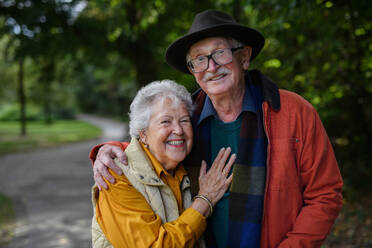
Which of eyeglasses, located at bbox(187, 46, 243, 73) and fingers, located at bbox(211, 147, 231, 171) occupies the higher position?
eyeglasses, located at bbox(187, 46, 243, 73)

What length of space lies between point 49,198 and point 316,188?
6309 mm

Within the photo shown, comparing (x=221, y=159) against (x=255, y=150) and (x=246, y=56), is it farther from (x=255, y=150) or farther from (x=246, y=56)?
(x=246, y=56)

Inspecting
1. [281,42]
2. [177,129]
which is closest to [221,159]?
[177,129]

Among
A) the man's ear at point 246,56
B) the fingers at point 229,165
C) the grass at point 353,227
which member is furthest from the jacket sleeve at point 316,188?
the grass at point 353,227

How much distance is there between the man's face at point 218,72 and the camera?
6.36ft

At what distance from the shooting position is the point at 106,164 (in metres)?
1.85

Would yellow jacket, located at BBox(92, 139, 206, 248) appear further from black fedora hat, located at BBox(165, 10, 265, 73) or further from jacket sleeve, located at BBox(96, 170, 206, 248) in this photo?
black fedora hat, located at BBox(165, 10, 265, 73)

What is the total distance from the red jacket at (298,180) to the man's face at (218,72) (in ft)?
1.04

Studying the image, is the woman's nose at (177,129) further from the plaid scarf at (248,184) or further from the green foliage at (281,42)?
the green foliage at (281,42)

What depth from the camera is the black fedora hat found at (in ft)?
6.18

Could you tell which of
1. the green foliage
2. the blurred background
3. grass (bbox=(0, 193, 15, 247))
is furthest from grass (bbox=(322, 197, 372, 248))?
grass (bbox=(0, 193, 15, 247))

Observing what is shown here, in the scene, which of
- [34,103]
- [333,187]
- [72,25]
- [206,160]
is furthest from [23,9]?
[34,103]

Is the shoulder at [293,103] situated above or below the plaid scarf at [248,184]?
above

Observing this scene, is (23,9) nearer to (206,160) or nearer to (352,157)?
(206,160)
